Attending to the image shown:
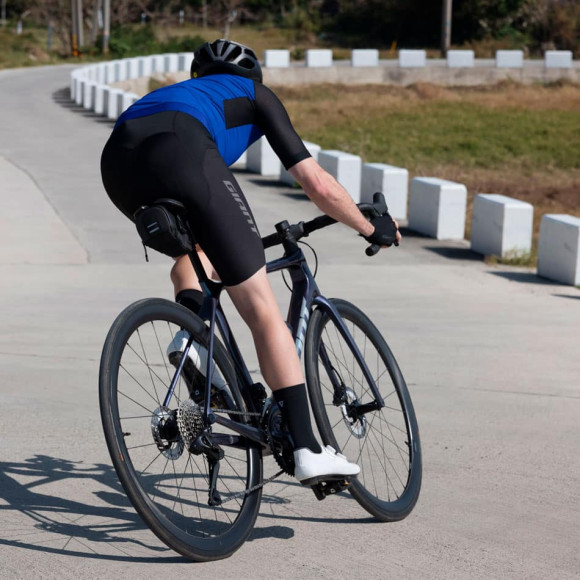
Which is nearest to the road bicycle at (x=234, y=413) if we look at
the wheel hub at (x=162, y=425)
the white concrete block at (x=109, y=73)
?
the wheel hub at (x=162, y=425)

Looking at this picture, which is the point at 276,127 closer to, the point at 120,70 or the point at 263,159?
the point at 263,159

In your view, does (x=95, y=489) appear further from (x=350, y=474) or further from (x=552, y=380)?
(x=552, y=380)

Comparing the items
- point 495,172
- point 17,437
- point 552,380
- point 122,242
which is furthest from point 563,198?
point 17,437

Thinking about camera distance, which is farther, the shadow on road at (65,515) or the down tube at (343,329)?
the down tube at (343,329)

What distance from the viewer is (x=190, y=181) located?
409cm

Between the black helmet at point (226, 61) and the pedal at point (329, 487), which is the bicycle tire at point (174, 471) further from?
the black helmet at point (226, 61)

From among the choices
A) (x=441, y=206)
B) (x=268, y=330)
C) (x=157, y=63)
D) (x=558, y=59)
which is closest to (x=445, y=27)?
(x=558, y=59)

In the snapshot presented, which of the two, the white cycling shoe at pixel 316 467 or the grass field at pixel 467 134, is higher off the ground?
the white cycling shoe at pixel 316 467

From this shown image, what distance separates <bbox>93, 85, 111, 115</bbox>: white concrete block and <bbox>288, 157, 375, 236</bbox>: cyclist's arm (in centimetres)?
2323

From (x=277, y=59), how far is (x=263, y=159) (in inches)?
1290

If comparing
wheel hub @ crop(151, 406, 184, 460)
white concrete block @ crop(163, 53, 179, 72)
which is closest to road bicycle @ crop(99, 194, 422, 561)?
wheel hub @ crop(151, 406, 184, 460)

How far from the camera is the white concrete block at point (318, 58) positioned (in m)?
51.0

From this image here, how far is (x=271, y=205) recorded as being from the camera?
15023mm

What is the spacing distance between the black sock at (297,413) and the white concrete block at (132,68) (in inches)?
1377
